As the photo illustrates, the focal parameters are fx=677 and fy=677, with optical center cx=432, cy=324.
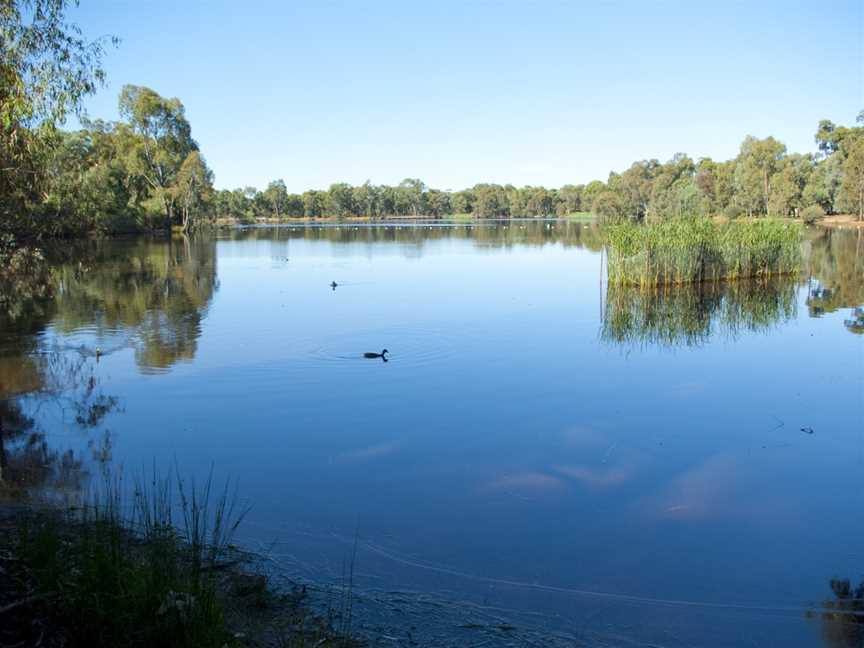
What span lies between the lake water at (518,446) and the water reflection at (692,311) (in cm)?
16

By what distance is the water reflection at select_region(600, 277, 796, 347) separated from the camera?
49.4 feet

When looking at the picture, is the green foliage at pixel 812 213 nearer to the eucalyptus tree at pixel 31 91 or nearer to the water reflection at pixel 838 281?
the water reflection at pixel 838 281

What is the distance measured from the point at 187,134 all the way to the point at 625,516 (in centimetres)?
7375

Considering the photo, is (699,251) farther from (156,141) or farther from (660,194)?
(660,194)

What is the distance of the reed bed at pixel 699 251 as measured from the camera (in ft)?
70.9

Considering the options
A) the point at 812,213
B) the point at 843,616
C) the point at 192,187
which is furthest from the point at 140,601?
the point at 812,213

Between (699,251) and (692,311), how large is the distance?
5621 millimetres

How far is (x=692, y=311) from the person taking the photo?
59.0ft

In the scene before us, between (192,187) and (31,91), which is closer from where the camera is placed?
(31,91)

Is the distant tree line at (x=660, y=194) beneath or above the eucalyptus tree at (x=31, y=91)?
above

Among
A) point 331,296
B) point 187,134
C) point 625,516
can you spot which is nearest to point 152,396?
point 625,516

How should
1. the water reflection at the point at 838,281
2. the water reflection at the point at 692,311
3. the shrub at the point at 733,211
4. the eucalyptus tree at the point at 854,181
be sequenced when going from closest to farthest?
1. the water reflection at the point at 692,311
2. the water reflection at the point at 838,281
3. the eucalyptus tree at the point at 854,181
4. the shrub at the point at 733,211

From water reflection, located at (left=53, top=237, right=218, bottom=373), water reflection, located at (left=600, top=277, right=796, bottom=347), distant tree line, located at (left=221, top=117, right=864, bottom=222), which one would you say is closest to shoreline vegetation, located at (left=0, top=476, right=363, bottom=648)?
water reflection, located at (left=53, top=237, right=218, bottom=373)

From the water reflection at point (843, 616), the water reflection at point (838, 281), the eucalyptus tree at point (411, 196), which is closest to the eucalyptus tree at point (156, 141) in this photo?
the water reflection at point (838, 281)
